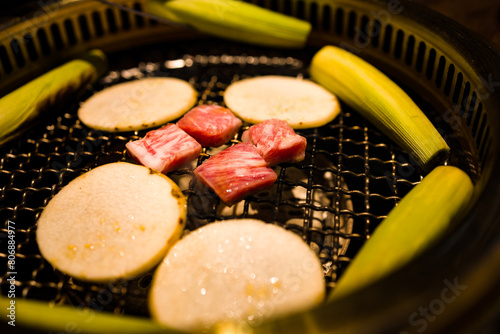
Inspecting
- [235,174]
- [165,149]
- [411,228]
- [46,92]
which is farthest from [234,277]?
[46,92]

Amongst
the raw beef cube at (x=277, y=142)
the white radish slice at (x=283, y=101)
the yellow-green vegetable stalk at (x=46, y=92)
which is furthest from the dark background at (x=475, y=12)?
the yellow-green vegetable stalk at (x=46, y=92)

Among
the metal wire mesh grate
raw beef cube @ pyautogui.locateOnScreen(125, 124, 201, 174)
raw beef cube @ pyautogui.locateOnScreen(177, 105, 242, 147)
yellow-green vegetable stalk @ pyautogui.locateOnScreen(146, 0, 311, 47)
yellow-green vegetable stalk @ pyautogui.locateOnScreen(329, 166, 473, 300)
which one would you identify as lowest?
the metal wire mesh grate

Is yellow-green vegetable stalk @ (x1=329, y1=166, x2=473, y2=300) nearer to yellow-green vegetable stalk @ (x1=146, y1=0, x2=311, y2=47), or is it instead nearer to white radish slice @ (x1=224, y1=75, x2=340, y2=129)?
white radish slice @ (x1=224, y1=75, x2=340, y2=129)

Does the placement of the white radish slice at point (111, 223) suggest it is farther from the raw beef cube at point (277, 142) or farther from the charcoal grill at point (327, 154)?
the raw beef cube at point (277, 142)

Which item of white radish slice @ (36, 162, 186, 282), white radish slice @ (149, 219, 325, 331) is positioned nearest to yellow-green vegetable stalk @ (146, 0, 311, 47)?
white radish slice @ (36, 162, 186, 282)

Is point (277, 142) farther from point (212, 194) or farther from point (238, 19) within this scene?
point (238, 19)

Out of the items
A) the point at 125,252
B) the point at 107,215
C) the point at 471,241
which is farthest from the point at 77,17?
the point at 471,241
